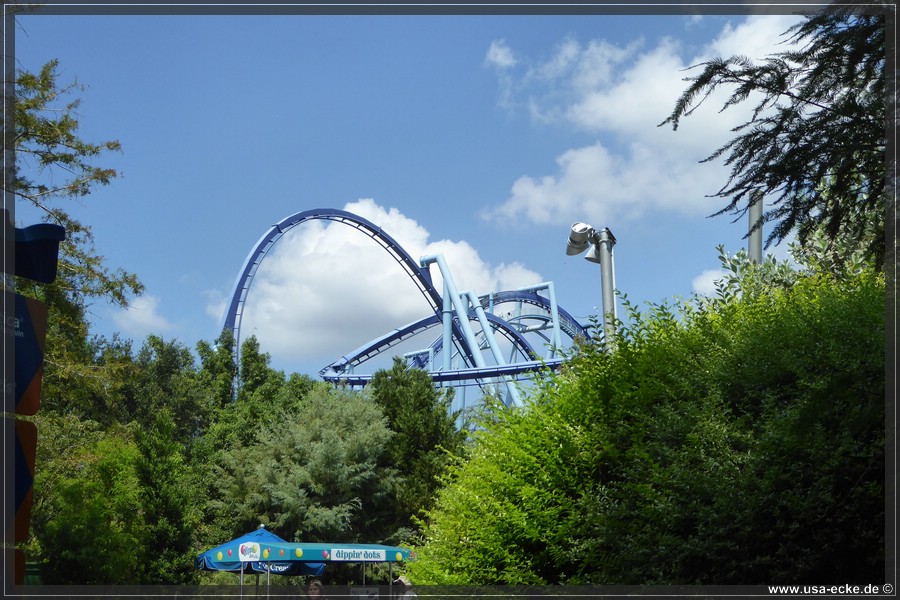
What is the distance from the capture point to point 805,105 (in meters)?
6.63

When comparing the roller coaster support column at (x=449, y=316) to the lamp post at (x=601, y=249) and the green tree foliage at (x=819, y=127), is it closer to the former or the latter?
the lamp post at (x=601, y=249)

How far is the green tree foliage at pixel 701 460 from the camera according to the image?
6.38 m

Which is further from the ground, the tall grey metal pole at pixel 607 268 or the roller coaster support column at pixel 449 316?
the roller coaster support column at pixel 449 316

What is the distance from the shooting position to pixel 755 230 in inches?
290

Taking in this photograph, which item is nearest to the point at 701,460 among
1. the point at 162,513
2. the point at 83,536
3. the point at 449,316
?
the point at 83,536

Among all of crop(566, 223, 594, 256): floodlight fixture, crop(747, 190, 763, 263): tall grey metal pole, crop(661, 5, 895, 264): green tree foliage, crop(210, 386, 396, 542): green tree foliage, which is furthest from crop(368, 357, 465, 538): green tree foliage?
crop(661, 5, 895, 264): green tree foliage

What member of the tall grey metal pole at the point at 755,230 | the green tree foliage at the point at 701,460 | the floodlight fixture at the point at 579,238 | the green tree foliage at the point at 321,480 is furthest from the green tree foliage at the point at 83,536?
the tall grey metal pole at the point at 755,230

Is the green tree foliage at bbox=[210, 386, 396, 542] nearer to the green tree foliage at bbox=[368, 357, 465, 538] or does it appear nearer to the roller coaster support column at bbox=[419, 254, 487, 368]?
the green tree foliage at bbox=[368, 357, 465, 538]

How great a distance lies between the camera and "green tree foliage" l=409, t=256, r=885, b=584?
20.9ft

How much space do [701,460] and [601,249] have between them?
472 centimetres

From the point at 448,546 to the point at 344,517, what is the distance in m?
16.3

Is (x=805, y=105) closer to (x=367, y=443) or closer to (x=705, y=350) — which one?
(x=705, y=350)

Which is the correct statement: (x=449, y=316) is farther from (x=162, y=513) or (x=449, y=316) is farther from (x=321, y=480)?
(x=162, y=513)

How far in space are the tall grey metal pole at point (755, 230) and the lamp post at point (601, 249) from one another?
1.68m
